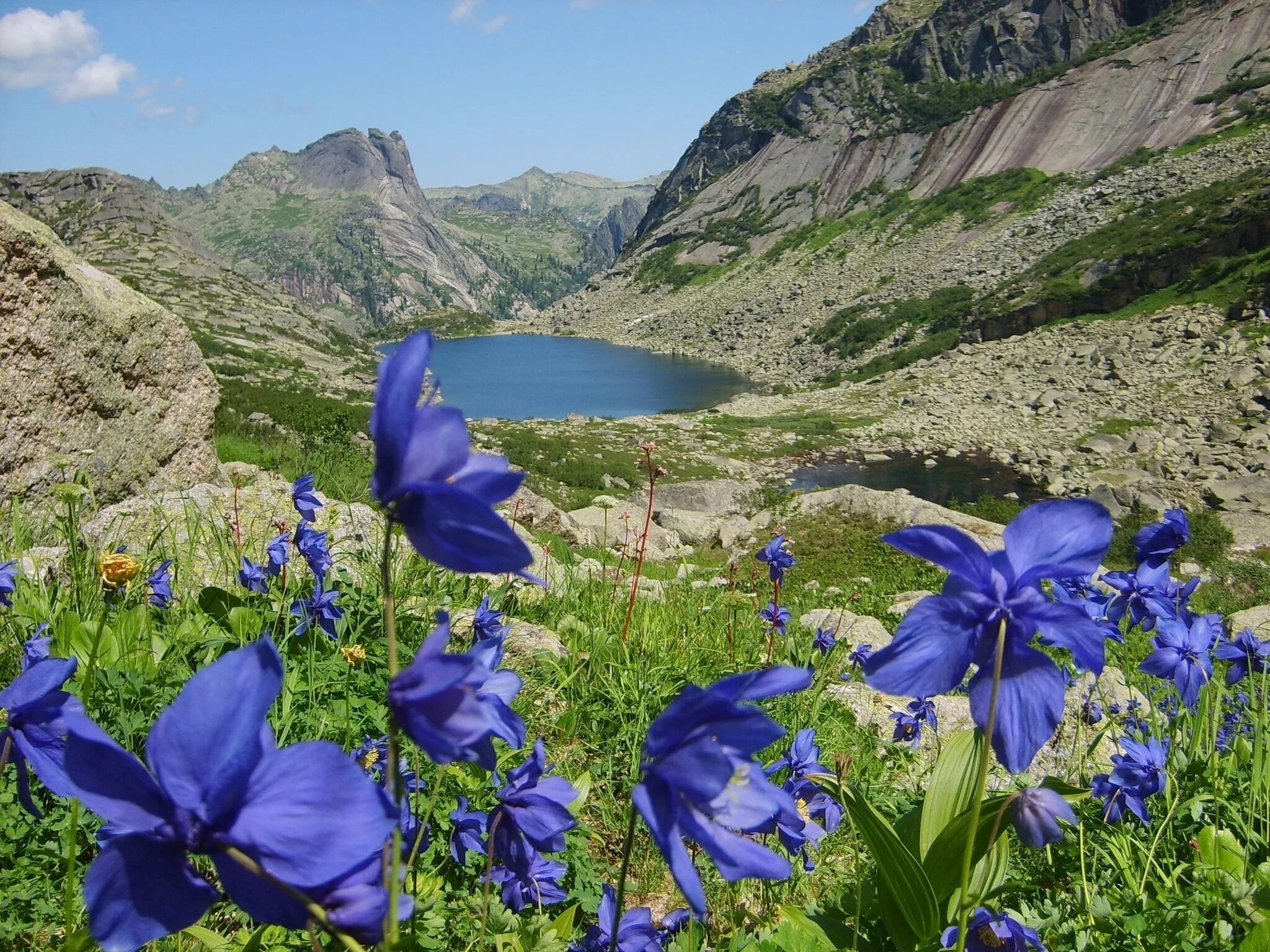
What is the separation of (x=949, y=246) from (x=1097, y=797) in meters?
71.1

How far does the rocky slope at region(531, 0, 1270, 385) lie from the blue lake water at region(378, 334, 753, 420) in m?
4.84

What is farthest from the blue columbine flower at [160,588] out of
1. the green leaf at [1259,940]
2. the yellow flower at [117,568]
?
the green leaf at [1259,940]

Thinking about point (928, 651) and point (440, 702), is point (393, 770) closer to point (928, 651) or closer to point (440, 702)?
point (440, 702)

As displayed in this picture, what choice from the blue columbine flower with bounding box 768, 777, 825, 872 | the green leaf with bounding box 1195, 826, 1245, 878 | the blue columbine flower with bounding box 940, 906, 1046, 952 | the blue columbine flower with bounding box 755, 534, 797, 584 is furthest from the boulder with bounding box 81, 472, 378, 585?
the green leaf with bounding box 1195, 826, 1245, 878

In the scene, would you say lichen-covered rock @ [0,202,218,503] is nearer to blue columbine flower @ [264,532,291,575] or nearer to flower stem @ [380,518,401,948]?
blue columbine flower @ [264,532,291,575]

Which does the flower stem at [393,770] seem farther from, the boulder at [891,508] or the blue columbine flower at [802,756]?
the boulder at [891,508]

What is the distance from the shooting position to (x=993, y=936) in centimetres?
158

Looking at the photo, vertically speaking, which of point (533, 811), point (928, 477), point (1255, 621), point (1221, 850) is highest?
point (533, 811)

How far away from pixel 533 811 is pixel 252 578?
2122 millimetres

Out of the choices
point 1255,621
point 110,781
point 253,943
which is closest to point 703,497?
point 1255,621

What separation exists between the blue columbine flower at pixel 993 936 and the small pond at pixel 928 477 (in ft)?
71.1

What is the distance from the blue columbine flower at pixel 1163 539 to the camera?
2.49 metres

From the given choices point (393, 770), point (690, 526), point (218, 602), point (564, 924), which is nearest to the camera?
point (393, 770)

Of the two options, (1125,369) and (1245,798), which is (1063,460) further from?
(1245,798)
